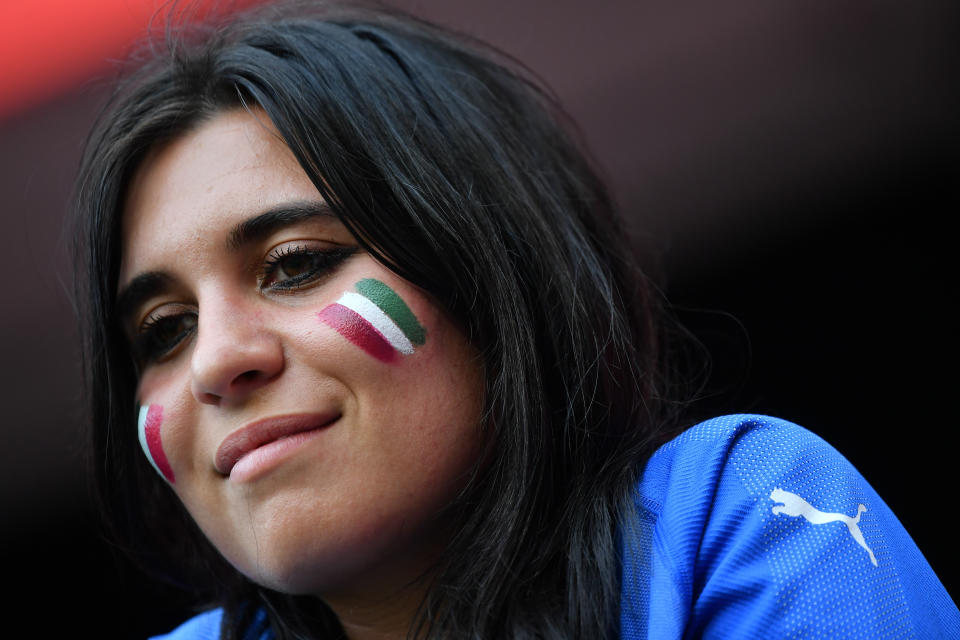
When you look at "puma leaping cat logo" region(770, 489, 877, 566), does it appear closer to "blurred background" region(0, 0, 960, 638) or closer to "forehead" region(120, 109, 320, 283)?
"forehead" region(120, 109, 320, 283)

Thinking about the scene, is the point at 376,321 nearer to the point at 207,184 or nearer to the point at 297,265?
the point at 297,265

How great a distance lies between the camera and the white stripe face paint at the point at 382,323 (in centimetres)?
139

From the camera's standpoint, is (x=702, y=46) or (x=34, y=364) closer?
(x=702, y=46)

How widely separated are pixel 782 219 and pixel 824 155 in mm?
281

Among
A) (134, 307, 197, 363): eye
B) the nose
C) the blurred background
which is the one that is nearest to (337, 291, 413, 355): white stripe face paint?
the nose

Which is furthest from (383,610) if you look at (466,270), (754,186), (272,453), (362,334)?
(754,186)

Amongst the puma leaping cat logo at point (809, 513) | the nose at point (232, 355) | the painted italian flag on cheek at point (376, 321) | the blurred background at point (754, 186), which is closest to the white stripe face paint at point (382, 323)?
the painted italian flag on cheek at point (376, 321)

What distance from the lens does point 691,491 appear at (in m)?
1.20

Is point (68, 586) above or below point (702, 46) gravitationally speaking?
below

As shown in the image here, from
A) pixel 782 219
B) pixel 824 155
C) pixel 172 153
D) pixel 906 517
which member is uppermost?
pixel 172 153

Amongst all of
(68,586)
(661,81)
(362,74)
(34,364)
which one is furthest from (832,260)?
(68,586)

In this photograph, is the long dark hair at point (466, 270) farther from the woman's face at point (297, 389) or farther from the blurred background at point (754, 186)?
the blurred background at point (754, 186)

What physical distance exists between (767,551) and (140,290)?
114 centimetres

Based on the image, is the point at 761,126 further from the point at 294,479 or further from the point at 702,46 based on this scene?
the point at 294,479
